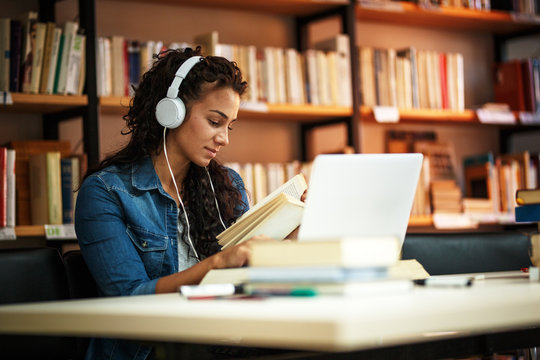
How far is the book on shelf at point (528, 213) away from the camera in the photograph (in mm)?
1371

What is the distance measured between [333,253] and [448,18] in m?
2.88

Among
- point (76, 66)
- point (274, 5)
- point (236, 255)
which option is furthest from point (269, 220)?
point (274, 5)

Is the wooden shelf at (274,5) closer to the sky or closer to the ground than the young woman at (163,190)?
closer to the sky

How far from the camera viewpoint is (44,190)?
253cm

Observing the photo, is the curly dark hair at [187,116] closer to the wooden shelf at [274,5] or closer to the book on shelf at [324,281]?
the book on shelf at [324,281]

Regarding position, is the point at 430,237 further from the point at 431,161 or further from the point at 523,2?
the point at 523,2

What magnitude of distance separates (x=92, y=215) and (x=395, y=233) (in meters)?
0.65

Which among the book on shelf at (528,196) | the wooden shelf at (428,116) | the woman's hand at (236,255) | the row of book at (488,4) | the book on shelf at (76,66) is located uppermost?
the row of book at (488,4)

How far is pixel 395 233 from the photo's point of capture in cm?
127

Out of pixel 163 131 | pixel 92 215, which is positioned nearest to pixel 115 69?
pixel 163 131

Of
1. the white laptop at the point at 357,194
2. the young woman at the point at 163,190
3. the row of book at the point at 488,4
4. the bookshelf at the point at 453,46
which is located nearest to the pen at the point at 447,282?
the white laptop at the point at 357,194

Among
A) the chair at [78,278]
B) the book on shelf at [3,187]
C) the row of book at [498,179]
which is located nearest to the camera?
the chair at [78,278]

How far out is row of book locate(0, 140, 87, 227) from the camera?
8.29ft

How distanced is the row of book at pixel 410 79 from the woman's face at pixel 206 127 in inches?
58.9
